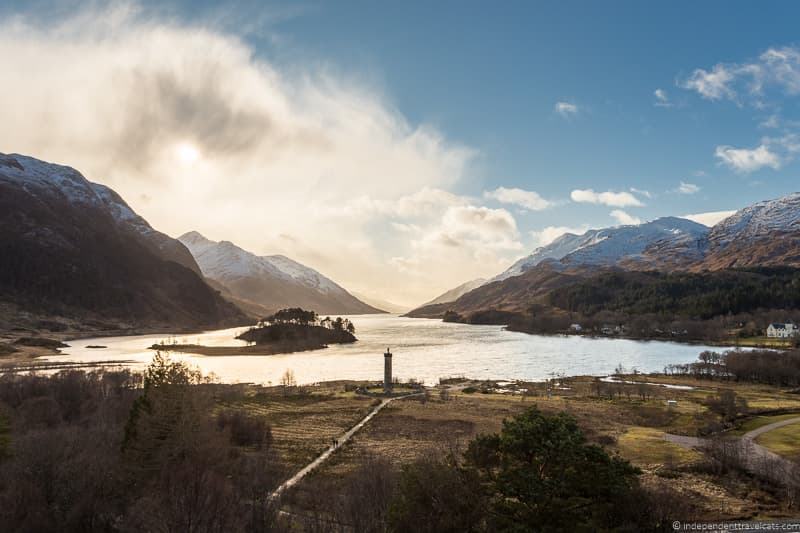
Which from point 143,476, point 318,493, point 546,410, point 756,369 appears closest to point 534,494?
point 318,493

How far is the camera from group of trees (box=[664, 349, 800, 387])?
344 feet

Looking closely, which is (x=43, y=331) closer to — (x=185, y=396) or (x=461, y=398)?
(x=461, y=398)

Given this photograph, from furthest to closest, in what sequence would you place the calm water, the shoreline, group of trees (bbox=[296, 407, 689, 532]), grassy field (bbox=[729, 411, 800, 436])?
1. the shoreline
2. the calm water
3. grassy field (bbox=[729, 411, 800, 436])
4. group of trees (bbox=[296, 407, 689, 532])

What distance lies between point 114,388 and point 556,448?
71405 mm

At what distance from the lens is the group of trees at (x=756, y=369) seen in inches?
4128

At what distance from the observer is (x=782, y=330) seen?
17875 centimetres

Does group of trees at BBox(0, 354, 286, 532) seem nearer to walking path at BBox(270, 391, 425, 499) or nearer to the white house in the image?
walking path at BBox(270, 391, 425, 499)

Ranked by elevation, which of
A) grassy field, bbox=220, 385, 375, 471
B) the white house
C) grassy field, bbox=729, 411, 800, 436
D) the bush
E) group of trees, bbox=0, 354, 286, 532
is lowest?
grassy field, bbox=729, 411, 800, 436

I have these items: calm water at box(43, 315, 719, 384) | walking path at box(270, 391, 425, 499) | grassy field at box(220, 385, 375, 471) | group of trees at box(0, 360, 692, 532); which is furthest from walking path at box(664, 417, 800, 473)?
calm water at box(43, 315, 719, 384)

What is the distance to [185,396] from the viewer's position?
38.5 meters

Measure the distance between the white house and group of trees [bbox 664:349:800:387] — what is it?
6613cm

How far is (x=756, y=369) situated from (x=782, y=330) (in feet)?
295

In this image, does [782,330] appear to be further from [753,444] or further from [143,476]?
[143,476]

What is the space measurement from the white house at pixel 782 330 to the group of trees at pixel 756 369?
6613 centimetres
